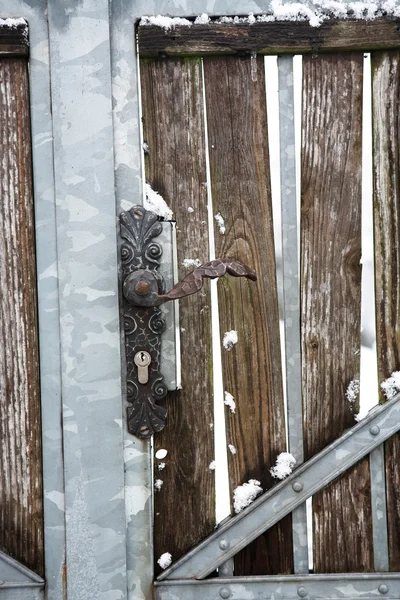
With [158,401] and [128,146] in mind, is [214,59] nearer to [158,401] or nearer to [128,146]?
[128,146]

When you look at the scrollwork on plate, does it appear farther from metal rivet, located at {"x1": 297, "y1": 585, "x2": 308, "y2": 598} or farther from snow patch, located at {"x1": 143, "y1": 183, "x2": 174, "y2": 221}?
metal rivet, located at {"x1": 297, "y1": 585, "x2": 308, "y2": 598}

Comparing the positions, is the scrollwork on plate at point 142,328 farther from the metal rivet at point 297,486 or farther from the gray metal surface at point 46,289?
the metal rivet at point 297,486

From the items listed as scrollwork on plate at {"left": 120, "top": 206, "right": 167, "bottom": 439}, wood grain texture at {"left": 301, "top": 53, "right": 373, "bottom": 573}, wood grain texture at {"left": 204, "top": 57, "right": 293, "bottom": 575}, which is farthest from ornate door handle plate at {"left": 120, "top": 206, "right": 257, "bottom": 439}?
wood grain texture at {"left": 301, "top": 53, "right": 373, "bottom": 573}

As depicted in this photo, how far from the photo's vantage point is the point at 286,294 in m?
1.47

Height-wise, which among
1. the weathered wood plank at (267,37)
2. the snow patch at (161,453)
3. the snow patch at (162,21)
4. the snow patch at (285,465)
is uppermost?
the snow patch at (162,21)

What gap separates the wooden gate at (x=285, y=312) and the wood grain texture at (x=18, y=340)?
30 centimetres

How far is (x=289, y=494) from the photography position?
1.46 metres

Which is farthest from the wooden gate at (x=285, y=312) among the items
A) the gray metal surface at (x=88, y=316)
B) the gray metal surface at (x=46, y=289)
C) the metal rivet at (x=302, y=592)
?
the gray metal surface at (x=46, y=289)

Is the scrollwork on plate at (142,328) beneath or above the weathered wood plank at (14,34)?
beneath

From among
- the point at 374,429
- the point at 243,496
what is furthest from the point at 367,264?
the point at 243,496

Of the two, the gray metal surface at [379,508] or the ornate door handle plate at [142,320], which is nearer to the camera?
the ornate door handle plate at [142,320]

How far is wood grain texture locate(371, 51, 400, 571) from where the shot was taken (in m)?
1.46

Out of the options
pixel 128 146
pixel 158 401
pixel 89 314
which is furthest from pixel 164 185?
pixel 158 401

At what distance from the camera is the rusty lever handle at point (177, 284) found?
1335 millimetres
